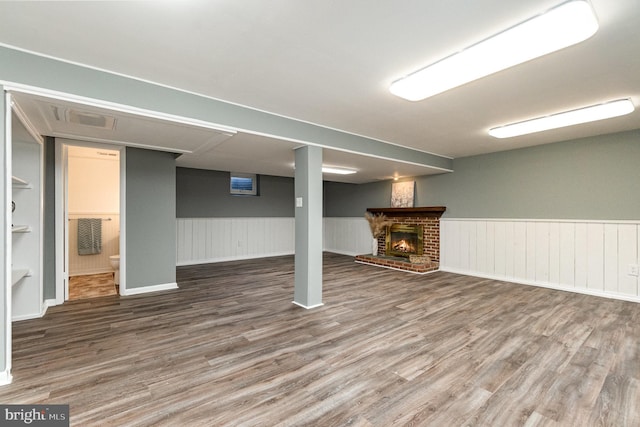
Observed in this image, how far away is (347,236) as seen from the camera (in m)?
8.54

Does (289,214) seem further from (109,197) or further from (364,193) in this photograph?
(109,197)

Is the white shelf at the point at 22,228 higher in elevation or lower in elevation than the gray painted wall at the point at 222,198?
lower

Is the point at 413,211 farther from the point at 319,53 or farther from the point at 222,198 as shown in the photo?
the point at 319,53

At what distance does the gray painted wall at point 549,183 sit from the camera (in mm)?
4004

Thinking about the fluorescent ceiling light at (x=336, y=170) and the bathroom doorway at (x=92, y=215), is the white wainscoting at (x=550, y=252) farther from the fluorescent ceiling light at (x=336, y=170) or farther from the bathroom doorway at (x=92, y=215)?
the bathroom doorway at (x=92, y=215)

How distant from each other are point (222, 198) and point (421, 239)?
16.4ft

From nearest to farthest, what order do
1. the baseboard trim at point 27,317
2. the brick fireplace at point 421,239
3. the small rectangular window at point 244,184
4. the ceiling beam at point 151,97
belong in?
the ceiling beam at point 151,97
the baseboard trim at point 27,317
the brick fireplace at point 421,239
the small rectangular window at point 244,184

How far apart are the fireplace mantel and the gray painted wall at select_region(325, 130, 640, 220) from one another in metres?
0.20

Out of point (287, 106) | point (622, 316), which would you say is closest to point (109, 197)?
point (287, 106)

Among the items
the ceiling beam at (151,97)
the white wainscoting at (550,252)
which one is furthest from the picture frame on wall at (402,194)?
the ceiling beam at (151,97)

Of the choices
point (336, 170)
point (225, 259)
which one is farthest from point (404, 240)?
point (225, 259)

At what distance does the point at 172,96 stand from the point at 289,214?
5.86 m

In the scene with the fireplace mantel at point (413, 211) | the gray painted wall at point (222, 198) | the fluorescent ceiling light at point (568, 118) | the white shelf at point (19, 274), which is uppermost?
the fluorescent ceiling light at point (568, 118)

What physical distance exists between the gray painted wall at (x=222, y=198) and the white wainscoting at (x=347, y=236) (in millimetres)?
1520
